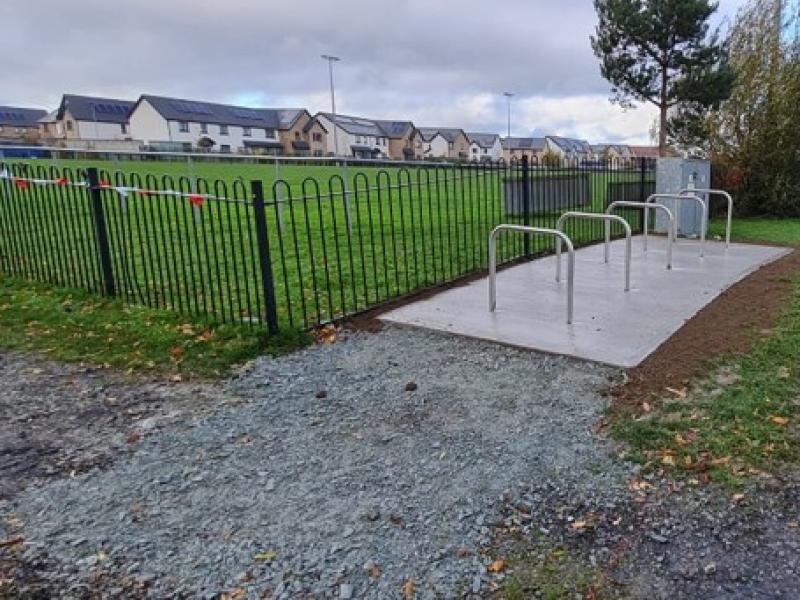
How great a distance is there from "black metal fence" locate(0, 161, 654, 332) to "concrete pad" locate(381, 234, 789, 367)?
0.61 meters

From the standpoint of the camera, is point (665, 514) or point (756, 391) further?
point (756, 391)

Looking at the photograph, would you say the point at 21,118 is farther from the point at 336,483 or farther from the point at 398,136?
the point at 336,483

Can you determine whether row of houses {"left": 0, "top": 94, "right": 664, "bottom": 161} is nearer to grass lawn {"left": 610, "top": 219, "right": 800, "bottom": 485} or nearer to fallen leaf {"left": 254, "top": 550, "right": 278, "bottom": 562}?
grass lawn {"left": 610, "top": 219, "right": 800, "bottom": 485}

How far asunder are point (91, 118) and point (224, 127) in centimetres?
1574

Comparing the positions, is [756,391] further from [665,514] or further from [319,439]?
[319,439]

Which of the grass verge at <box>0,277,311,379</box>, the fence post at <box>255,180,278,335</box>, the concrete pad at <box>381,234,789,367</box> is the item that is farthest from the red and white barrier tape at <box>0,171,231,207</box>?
the concrete pad at <box>381,234,789,367</box>

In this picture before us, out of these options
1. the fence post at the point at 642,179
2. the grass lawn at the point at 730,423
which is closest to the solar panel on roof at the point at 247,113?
the fence post at the point at 642,179

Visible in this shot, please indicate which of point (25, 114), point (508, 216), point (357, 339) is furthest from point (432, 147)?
point (357, 339)

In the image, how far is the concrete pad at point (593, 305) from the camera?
4543mm

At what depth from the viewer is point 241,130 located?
251ft

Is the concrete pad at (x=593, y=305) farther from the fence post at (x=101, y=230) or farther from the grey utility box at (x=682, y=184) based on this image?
the fence post at (x=101, y=230)

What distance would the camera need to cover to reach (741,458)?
2.88 metres

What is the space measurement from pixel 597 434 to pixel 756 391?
1.08 m

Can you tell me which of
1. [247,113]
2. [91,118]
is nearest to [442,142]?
[247,113]
